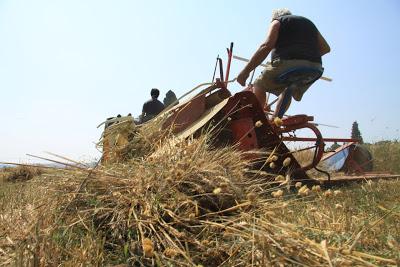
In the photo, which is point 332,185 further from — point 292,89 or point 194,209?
point 194,209

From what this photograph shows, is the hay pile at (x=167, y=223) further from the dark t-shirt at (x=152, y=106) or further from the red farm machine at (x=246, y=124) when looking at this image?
the dark t-shirt at (x=152, y=106)

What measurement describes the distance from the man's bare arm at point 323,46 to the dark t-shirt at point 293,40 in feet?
1.15

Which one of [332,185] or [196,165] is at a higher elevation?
[196,165]

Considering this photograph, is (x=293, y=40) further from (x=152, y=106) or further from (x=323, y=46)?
(x=152, y=106)

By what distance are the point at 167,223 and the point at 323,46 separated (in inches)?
150

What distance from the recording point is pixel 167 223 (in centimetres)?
165

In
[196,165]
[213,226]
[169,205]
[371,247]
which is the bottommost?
[371,247]

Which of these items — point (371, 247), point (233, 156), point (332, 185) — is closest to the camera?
point (371, 247)

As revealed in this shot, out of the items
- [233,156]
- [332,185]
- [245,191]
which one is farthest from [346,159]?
[245,191]

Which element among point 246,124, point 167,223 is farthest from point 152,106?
point 167,223

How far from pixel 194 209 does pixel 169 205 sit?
11 centimetres

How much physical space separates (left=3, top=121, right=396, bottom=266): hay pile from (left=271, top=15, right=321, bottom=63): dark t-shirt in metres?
2.54

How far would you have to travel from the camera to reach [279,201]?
1.83m

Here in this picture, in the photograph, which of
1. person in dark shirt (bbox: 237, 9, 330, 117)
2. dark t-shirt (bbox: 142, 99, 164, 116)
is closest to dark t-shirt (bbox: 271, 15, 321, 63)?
person in dark shirt (bbox: 237, 9, 330, 117)
